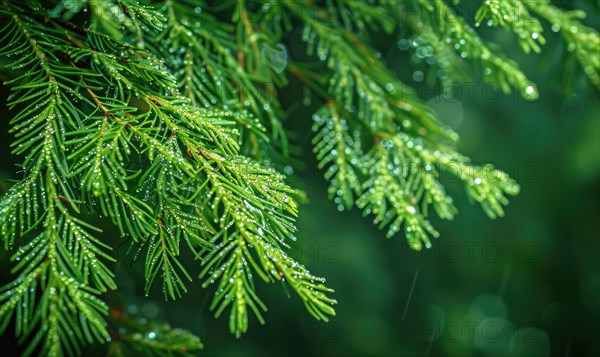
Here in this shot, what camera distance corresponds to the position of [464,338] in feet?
12.6

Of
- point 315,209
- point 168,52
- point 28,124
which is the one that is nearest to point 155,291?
point 315,209

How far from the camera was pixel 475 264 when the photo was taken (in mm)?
3770

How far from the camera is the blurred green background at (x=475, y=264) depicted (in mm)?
3094

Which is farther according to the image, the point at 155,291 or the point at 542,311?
the point at 542,311

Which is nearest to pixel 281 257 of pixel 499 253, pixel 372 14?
pixel 372 14

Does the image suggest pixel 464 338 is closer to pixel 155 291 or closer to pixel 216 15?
pixel 155 291

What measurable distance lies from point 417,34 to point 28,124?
123 centimetres

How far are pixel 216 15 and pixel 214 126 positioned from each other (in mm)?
975

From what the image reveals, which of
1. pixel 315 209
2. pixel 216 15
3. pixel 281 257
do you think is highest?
pixel 216 15

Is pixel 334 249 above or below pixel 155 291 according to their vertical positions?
above

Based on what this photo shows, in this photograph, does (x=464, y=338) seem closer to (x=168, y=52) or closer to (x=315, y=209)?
(x=315, y=209)

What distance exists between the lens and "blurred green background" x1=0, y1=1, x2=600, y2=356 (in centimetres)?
309

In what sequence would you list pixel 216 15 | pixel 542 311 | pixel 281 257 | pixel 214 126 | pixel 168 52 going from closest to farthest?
pixel 281 257 < pixel 214 126 < pixel 168 52 < pixel 216 15 < pixel 542 311

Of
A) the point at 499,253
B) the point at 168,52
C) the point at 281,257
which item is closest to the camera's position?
the point at 281,257
